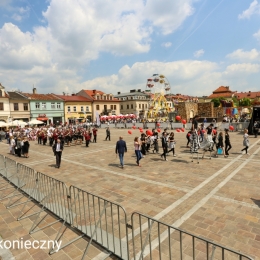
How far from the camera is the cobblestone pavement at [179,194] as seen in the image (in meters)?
4.85

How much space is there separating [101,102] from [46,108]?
17072 mm

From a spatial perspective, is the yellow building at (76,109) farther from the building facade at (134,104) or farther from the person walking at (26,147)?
the person walking at (26,147)

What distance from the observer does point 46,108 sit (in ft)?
166

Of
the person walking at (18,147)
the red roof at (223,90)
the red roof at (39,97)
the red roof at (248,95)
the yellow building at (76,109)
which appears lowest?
the person walking at (18,147)

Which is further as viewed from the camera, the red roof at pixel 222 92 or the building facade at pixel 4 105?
the red roof at pixel 222 92

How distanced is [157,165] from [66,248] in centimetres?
759

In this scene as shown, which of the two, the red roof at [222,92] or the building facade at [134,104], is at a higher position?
the red roof at [222,92]

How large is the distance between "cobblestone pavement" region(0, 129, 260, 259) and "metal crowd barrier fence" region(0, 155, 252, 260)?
0.91 feet

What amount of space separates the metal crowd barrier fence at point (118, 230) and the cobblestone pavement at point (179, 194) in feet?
0.91

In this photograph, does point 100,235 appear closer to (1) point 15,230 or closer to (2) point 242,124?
(1) point 15,230

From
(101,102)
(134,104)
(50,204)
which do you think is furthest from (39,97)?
(50,204)

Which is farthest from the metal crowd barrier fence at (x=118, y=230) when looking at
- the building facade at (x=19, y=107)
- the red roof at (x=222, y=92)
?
the red roof at (x=222, y=92)

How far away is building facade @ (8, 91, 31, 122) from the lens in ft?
146

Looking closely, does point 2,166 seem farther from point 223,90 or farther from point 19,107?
point 223,90
